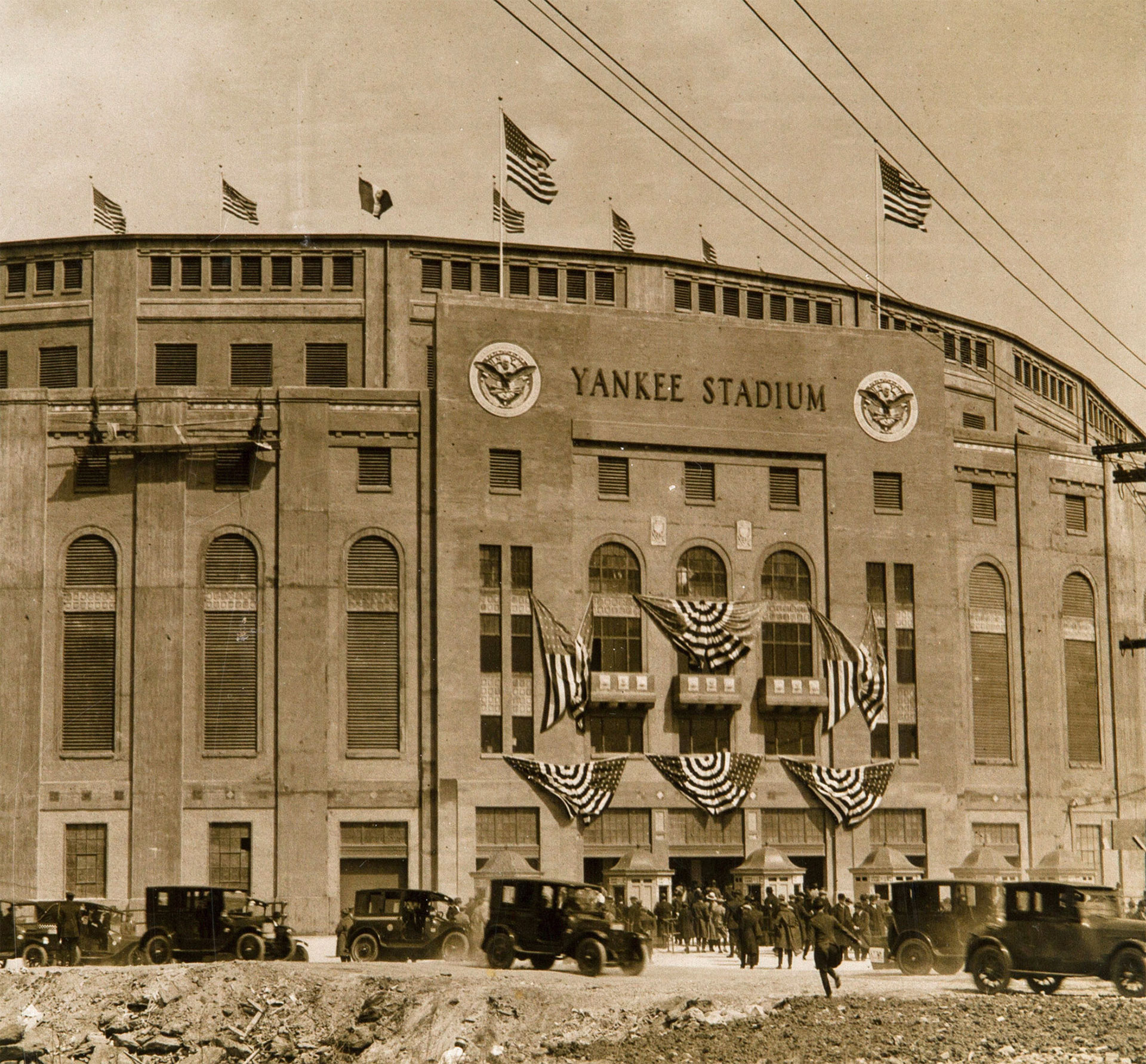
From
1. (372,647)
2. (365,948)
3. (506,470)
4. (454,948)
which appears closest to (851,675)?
(506,470)

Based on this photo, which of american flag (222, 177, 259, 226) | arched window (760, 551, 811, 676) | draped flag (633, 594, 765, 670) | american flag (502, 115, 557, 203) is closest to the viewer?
american flag (502, 115, 557, 203)

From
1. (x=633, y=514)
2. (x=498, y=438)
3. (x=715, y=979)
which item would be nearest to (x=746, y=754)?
(x=633, y=514)

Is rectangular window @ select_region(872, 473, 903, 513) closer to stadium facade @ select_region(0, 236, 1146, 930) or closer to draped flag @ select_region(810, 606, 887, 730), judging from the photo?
stadium facade @ select_region(0, 236, 1146, 930)

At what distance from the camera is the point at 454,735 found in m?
57.8

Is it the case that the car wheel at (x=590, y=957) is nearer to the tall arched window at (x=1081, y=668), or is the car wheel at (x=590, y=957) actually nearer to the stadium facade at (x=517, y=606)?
the stadium facade at (x=517, y=606)

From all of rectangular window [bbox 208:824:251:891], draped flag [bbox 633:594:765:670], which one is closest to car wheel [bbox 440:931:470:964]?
rectangular window [bbox 208:824:251:891]

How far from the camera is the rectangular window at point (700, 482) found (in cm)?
6197

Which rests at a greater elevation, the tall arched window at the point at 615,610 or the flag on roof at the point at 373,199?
the flag on roof at the point at 373,199

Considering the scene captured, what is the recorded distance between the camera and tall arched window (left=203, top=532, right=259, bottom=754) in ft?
189

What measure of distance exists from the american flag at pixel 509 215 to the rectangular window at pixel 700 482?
11550mm

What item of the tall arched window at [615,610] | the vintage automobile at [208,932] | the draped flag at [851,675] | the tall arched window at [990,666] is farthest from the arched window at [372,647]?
the tall arched window at [990,666]

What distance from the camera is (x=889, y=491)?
210 feet

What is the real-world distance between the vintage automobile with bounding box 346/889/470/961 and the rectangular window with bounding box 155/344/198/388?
107 feet

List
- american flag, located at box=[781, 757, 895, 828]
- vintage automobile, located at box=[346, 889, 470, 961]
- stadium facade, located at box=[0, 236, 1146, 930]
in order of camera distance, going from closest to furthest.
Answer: vintage automobile, located at box=[346, 889, 470, 961], stadium facade, located at box=[0, 236, 1146, 930], american flag, located at box=[781, 757, 895, 828]
